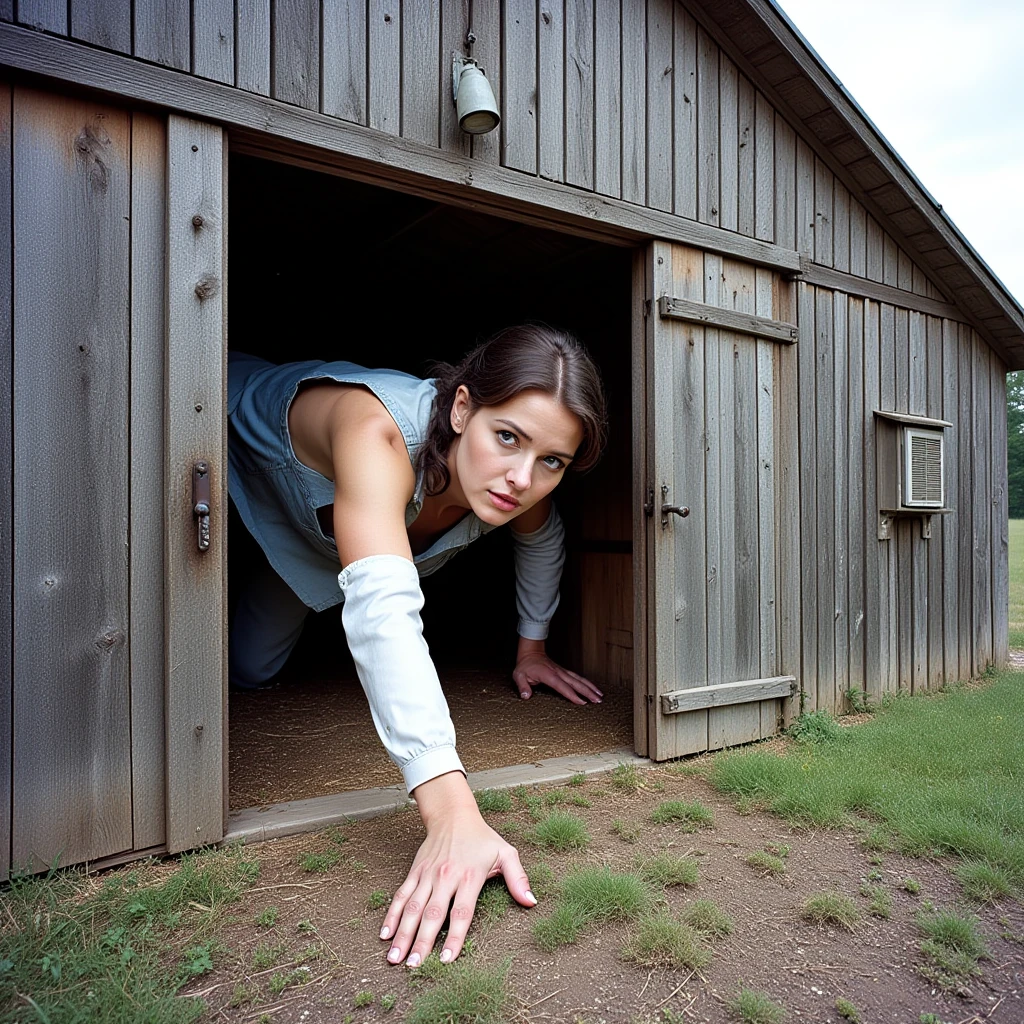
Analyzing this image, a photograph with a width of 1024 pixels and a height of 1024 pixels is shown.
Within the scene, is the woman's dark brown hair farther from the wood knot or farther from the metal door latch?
the wood knot

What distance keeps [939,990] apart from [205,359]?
8.23ft

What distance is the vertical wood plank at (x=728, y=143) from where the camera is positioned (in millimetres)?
3564

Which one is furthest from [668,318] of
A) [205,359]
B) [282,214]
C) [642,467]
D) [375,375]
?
[282,214]

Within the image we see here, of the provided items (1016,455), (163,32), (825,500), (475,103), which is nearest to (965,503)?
(825,500)

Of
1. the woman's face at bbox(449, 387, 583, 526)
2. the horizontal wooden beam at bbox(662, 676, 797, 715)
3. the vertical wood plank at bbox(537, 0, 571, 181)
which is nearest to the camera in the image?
the woman's face at bbox(449, 387, 583, 526)

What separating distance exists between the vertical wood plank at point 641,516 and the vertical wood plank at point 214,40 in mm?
1843

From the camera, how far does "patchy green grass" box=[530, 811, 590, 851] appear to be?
2.30 metres

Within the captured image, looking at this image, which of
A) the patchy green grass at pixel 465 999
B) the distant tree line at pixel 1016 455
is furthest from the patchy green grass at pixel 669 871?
the distant tree line at pixel 1016 455

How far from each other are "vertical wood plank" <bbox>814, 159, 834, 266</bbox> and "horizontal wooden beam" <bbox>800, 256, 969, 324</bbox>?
0.07 m

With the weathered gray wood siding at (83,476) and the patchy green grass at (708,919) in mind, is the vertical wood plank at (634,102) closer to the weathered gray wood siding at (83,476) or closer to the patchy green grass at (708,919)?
the weathered gray wood siding at (83,476)

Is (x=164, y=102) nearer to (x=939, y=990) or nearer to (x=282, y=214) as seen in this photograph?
(x=282, y=214)

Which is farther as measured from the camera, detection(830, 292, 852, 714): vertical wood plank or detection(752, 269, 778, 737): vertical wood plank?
detection(830, 292, 852, 714): vertical wood plank

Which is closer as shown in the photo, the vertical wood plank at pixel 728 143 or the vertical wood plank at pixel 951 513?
the vertical wood plank at pixel 728 143

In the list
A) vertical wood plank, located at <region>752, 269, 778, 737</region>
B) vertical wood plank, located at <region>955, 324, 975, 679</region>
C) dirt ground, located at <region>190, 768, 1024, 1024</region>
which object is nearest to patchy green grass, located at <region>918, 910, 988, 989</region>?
dirt ground, located at <region>190, 768, 1024, 1024</region>
